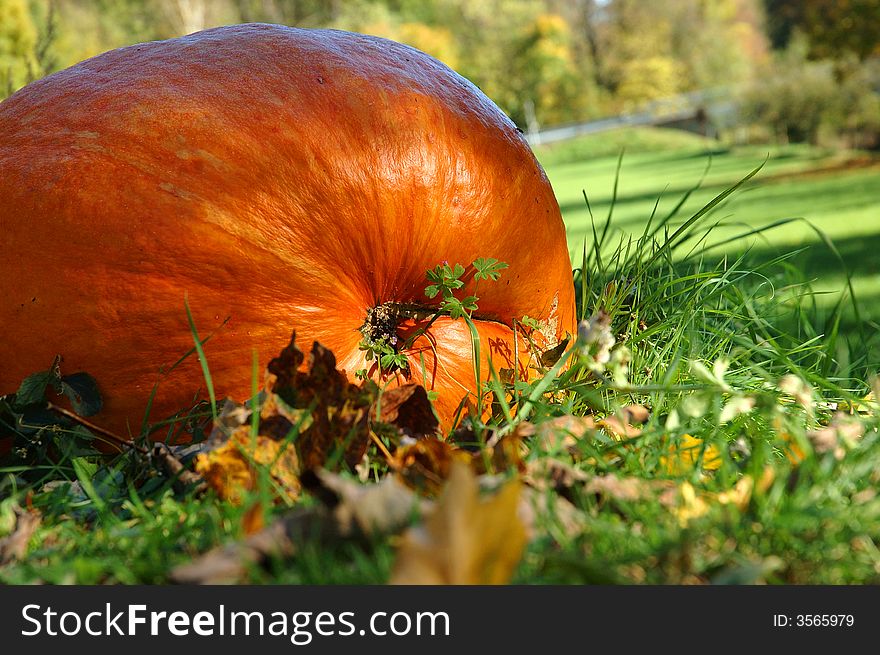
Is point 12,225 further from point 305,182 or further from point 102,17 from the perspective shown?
point 102,17

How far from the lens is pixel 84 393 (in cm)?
197

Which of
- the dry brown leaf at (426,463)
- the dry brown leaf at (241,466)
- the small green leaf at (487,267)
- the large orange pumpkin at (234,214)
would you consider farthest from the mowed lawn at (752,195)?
the dry brown leaf at (241,466)

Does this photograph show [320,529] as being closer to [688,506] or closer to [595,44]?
[688,506]

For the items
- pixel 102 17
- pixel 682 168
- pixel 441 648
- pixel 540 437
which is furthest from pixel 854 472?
pixel 102 17

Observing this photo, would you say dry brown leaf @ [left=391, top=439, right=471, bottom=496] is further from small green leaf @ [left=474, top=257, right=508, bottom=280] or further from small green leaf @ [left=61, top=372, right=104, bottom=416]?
small green leaf @ [left=61, top=372, right=104, bottom=416]

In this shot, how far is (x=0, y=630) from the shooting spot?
3.90ft

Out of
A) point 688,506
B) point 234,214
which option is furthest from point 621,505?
point 234,214

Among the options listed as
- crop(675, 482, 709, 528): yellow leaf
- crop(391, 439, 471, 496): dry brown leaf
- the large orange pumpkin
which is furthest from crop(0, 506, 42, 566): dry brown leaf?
crop(675, 482, 709, 528): yellow leaf

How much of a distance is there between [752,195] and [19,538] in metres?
16.4

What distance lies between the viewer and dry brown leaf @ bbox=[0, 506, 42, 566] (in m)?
1.42

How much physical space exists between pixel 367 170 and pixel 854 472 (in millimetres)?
1226

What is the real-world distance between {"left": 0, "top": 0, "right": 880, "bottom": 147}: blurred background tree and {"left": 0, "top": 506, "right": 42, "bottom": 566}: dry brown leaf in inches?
702

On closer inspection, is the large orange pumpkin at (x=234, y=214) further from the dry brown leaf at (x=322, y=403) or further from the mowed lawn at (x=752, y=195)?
the mowed lawn at (x=752, y=195)

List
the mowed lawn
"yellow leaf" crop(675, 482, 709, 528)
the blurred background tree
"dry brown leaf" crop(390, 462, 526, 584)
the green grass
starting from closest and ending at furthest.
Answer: "dry brown leaf" crop(390, 462, 526, 584) < the green grass < "yellow leaf" crop(675, 482, 709, 528) < the mowed lawn < the blurred background tree
